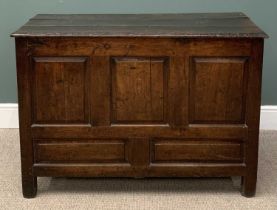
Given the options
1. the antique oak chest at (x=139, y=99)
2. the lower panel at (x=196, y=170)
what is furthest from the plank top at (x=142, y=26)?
the lower panel at (x=196, y=170)

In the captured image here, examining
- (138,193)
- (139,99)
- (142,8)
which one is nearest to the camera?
(139,99)

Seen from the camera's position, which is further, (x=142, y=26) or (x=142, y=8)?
(x=142, y=8)

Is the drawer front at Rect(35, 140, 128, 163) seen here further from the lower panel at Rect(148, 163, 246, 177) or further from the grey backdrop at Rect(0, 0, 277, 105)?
the grey backdrop at Rect(0, 0, 277, 105)

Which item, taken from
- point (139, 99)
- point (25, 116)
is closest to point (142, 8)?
point (139, 99)

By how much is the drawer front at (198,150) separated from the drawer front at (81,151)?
13 centimetres

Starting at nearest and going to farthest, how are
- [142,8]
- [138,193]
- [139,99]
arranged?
1. [139,99]
2. [138,193]
3. [142,8]

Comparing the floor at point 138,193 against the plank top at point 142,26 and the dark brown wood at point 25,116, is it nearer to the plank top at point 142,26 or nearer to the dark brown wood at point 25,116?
the dark brown wood at point 25,116

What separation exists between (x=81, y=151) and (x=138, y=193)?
0.28m

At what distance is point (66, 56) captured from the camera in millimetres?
2168

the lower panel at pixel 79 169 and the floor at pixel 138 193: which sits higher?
the lower panel at pixel 79 169

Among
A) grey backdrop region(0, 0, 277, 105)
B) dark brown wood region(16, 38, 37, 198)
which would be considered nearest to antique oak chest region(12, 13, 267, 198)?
dark brown wood region(16, 38, 37, 198)

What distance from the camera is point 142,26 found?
231 cm

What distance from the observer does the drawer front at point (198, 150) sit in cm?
227

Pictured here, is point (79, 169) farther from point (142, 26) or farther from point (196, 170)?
point (142, 26)
